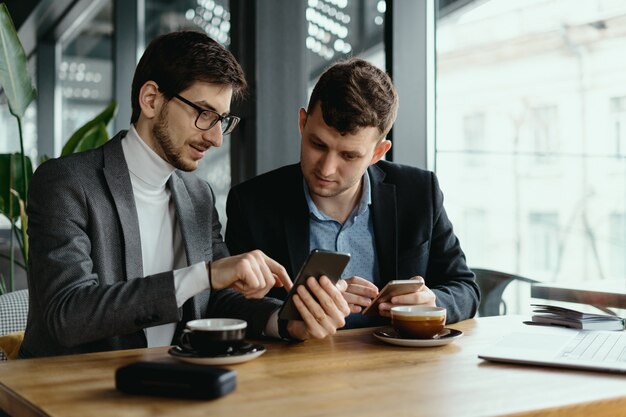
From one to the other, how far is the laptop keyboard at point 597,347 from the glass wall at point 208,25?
2.17 metres

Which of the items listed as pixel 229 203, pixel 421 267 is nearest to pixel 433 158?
pixel 421 267

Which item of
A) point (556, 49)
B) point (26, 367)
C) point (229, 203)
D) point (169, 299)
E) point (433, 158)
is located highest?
point (556, 49)

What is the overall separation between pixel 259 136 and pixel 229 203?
2.82 ft

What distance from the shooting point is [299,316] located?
176 cm

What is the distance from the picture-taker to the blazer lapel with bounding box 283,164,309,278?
7.50ft

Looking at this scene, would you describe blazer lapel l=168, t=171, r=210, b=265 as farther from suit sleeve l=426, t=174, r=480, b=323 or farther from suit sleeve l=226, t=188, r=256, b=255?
suit sleeve l=426, t=174, r=480, b=323

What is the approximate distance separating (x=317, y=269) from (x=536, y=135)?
4.94 ft

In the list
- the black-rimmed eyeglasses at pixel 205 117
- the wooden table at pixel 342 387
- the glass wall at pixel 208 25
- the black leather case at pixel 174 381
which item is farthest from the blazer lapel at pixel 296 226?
the glass wall at pixel 208 25

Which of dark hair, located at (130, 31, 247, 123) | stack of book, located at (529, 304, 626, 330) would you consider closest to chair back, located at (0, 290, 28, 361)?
dark hair, located at (130, 31, 247, 123)

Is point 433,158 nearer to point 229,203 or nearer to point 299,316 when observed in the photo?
point 229,203

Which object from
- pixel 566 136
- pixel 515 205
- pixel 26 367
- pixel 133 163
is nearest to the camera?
pixel 26 367

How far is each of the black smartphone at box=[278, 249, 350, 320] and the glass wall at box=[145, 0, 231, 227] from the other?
1.99m

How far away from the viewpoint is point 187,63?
211 centimetres

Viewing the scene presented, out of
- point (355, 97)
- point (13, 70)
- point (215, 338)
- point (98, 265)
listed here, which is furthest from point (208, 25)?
point (215, 338)
